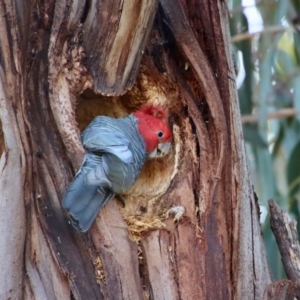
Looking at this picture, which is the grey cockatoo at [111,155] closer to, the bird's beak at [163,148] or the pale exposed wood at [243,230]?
the bird's beak at [163,148]

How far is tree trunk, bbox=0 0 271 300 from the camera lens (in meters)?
1.92

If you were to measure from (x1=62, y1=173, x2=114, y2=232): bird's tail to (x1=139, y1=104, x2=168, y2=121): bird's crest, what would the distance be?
18.0 inches

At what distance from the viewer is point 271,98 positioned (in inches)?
157

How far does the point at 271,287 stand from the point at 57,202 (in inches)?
27.0

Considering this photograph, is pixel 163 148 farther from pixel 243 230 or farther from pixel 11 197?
pixel 11 197

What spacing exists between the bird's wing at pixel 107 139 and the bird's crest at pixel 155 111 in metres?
0.13

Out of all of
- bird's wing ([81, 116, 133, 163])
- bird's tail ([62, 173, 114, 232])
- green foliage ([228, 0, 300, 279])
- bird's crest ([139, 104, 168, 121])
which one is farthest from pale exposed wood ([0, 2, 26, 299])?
green foliage ([228, 0, 300, 279])

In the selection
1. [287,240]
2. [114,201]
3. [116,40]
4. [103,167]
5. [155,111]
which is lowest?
[287,240]

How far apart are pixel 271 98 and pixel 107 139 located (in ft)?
6.57

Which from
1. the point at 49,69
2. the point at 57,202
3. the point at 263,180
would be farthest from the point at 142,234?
the point at 263,180

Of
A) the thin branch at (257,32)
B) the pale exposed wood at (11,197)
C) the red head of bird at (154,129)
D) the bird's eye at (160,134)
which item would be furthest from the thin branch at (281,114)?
the pale exposed wood at (11,197)

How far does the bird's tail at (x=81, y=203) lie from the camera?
1890mm

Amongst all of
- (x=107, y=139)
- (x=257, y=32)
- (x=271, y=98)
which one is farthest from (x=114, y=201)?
(x=271, y=98)

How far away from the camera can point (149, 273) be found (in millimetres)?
1989
